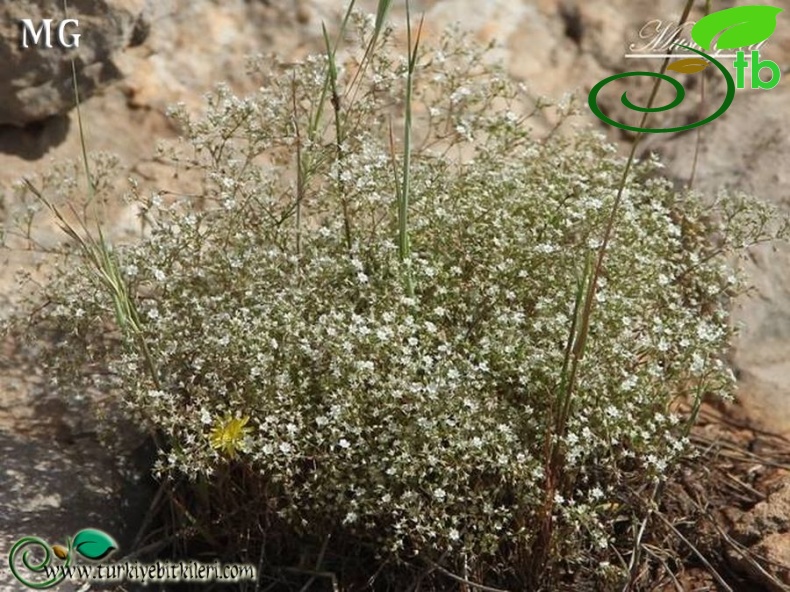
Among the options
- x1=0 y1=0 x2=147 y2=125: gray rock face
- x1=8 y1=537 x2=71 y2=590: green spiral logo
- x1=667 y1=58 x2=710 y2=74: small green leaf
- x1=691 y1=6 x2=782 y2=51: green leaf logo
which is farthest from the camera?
x1=691 y1=6 x2=782 y2=51: green leaf logo

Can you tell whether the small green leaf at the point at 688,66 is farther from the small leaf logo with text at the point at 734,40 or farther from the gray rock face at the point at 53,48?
the gray rock face at the point at 53,48

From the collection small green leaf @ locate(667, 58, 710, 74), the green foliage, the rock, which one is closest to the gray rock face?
the green foliage

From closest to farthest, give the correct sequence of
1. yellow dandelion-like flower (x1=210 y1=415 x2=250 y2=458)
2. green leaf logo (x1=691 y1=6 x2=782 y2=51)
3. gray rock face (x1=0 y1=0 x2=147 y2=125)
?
yellow dandelion-like flower (x1=210 y1=415 x2=250 y2=458) → gray rock face (x1=0 y1=0 x2=147 y2=125) → green leaf logo (x1=691 y1=6 x2=782 y2=51)

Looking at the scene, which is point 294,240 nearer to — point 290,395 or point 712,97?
point 290,395

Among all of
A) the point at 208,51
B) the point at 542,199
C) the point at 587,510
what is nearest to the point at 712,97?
the point at 542,199

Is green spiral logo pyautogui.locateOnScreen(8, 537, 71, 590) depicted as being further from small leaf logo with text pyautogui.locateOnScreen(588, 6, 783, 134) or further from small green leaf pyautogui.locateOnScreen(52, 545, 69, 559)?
small leaf logo with text pyautogui.locateOnScreen(588, 6, 783, 134)

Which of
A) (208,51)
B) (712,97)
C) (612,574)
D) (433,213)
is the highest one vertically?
(208,51)

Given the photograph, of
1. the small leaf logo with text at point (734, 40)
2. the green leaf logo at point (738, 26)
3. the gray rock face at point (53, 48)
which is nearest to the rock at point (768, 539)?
the small leaf logo with text at point (734, 40)
